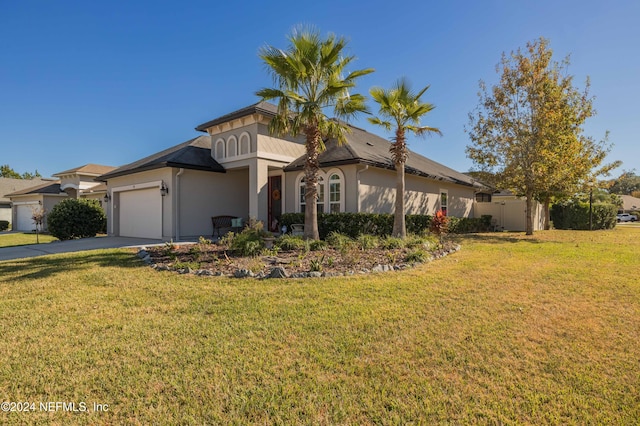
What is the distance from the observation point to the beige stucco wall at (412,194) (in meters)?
13.8

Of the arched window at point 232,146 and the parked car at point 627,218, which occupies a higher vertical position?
the arched window at point 232,146

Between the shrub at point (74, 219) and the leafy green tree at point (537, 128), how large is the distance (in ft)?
68.6

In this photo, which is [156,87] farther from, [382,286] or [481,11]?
[382,286]

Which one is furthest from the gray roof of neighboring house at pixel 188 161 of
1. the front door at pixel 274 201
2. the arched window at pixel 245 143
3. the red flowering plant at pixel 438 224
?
the red flowering plant at pixel 438 224

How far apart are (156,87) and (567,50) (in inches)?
816

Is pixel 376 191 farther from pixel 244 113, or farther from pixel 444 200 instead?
pixel 444 200

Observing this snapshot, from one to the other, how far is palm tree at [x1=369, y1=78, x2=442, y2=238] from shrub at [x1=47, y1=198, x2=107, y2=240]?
15.2 metres

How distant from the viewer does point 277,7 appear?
11.0 m

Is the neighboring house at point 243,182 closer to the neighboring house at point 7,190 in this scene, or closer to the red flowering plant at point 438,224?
the red flowering plant at point 438,224

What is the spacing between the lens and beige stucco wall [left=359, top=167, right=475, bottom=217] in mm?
13797

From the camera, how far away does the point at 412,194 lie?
55.1 feet

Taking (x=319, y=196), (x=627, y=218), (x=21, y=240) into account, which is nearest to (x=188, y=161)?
(x=319, y=196)

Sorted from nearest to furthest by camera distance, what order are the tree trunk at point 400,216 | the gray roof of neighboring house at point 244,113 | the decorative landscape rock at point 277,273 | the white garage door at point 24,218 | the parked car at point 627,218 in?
the decorative landscape rock at point 277,273, the tree trunk at point 400,216, the gray roof of neighboring house at point 244,113, the white garage door at point 24,218, the parked car at point 627,218

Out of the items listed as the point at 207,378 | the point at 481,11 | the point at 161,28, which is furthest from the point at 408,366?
the point at 161,28
